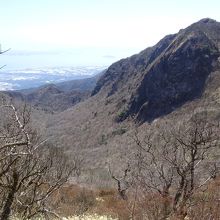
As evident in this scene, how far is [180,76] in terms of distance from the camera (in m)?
163

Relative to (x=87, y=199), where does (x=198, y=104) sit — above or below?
below

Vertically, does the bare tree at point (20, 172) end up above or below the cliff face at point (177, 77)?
above

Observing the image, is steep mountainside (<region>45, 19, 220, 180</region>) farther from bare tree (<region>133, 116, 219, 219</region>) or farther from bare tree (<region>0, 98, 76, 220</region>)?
bare tree (<region>0, 98, 76, 220</region>)

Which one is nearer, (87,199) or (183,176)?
(183,176)

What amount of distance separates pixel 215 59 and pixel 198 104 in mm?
21321

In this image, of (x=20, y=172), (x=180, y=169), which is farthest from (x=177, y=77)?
(x=20, y=172)

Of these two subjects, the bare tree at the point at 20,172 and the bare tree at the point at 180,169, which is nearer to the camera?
the bare tree at the point at 20,172

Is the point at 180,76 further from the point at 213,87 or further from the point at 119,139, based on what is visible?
the point at 119,139

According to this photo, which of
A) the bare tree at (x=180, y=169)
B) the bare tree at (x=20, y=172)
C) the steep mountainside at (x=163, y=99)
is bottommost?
the steep mountainside at (x=163, y=99)

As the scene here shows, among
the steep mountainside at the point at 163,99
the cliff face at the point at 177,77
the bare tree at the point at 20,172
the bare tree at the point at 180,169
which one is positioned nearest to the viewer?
the bare tree at the point at 20,172

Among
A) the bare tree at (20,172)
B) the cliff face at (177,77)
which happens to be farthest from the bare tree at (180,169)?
the cliff face at (177,77)

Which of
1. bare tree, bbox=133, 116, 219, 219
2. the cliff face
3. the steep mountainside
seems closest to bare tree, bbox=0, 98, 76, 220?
bare tree, bbox=133, 116, 219, 219

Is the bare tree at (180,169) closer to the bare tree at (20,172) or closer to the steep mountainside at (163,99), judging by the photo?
the bare tree at (20,172)

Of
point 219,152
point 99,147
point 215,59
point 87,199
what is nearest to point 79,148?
point 99,147
